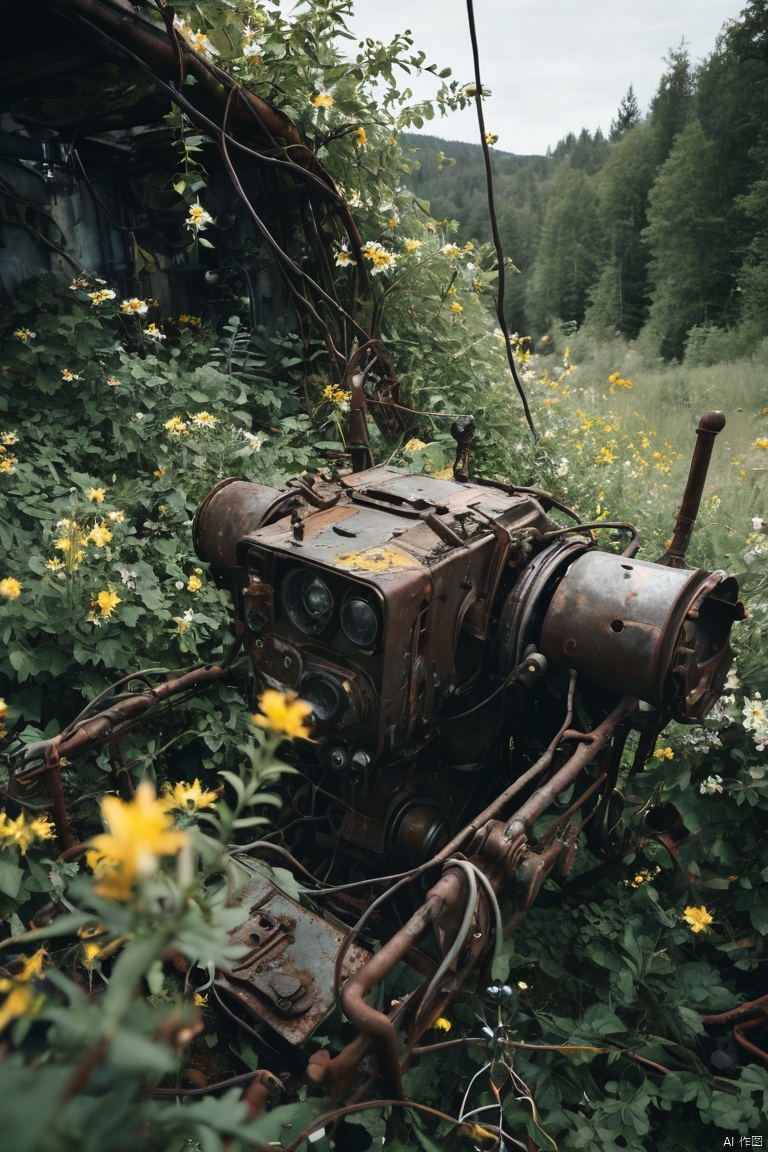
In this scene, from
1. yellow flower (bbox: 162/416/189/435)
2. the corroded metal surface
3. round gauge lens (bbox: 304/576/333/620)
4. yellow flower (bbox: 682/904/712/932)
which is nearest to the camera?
the corroded metal surface

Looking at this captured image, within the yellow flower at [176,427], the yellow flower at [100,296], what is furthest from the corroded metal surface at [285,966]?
the yellow flower at [100,296]

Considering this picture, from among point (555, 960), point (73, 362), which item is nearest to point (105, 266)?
point (73, 362)

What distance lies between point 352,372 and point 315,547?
1.38 m

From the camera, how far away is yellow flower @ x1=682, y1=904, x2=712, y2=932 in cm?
258

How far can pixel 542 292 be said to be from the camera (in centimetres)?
3052

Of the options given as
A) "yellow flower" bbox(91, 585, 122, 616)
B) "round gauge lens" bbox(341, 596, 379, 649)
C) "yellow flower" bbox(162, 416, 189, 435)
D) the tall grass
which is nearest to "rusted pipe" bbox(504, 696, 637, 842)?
"round gauge lens" bbox(341, 596, 379, 649)

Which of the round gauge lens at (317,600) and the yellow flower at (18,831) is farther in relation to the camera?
the round gauge lens at (317,600)

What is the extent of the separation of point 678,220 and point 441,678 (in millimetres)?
17849

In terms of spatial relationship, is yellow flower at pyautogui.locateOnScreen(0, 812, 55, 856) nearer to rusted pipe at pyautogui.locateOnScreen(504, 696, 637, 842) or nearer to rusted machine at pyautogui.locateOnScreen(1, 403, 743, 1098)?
A: rusted machine at pyautogui.locateOnScreen(1, 403, 743, 1098)

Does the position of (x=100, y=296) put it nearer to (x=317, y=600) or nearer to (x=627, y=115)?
(x=317, y=600)

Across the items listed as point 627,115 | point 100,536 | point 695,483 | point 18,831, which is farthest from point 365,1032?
point 627,115

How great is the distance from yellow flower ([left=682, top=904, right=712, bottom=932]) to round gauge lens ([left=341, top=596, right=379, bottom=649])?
1.58 metres

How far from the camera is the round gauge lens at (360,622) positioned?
2355 mm

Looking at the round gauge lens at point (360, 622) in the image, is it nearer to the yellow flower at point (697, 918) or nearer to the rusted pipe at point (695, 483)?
the rusted pipe at point (695, 483)
